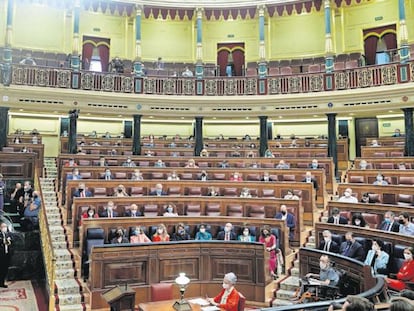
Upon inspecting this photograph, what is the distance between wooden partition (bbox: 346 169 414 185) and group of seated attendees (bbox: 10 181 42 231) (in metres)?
6.90

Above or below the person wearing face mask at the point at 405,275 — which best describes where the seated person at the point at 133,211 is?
above

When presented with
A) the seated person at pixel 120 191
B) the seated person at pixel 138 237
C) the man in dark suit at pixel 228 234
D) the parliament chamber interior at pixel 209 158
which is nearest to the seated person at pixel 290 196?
the parliament chamber interior at pixel 209 158

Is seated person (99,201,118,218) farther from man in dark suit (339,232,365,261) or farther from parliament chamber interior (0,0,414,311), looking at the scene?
man in dark suit (339,232,365,261)

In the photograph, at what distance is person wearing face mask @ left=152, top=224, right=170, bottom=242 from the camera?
269 inches

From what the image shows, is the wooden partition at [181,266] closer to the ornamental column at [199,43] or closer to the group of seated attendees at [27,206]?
the group of seated attendees at [27,206]

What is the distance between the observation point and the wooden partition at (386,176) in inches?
351

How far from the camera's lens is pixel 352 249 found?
233 inches

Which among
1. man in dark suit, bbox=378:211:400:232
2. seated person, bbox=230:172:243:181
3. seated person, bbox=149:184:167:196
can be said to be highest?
seated person, bbox=230:172:243:181

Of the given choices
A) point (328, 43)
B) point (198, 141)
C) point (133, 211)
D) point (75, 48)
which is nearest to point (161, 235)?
point (133, 211)

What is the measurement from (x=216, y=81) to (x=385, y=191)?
7.12 metres

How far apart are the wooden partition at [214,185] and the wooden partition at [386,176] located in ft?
4.79

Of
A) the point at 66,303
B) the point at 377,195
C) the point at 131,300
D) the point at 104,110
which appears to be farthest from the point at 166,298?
the point at 104,110

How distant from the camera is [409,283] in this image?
5.00 m

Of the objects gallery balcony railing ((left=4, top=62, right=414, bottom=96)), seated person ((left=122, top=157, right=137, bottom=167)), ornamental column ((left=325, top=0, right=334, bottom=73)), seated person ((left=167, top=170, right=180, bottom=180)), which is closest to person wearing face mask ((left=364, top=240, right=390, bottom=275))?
seated person ((left=167, top=170, right=180, bottom=180))
